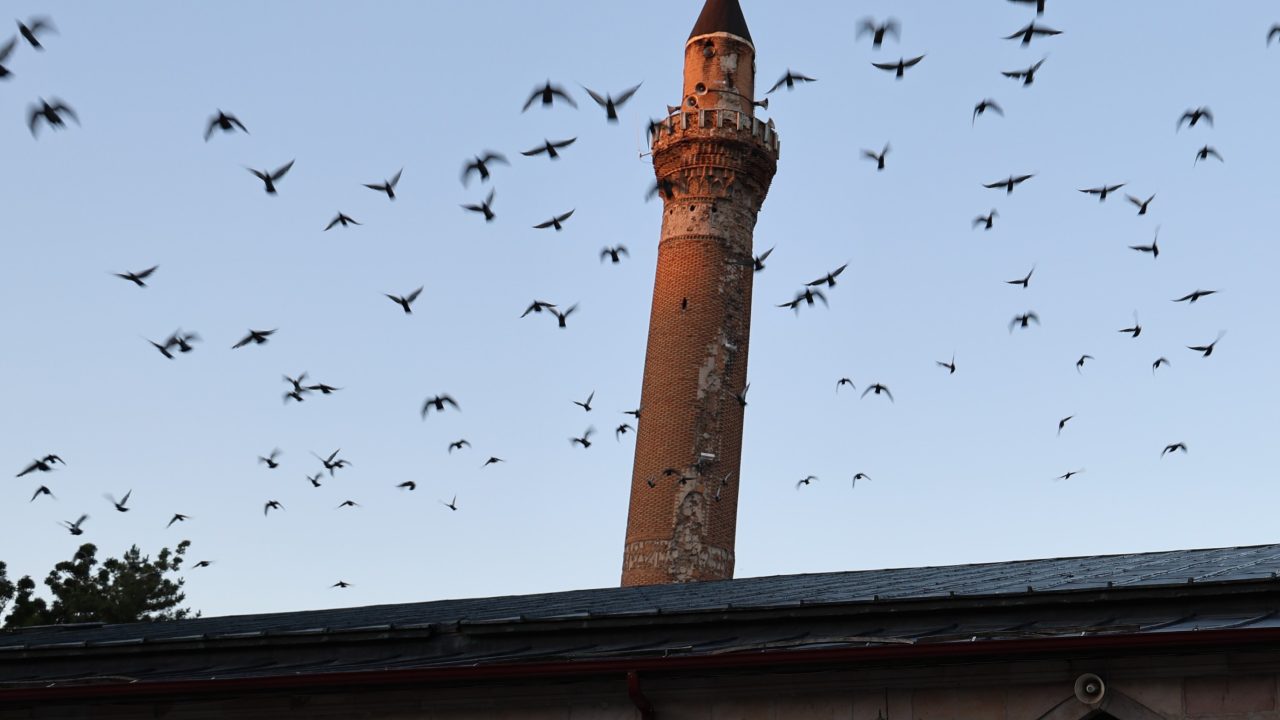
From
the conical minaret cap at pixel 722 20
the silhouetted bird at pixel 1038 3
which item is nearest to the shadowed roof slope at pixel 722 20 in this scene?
the conical minaret cap at pixel 722 20

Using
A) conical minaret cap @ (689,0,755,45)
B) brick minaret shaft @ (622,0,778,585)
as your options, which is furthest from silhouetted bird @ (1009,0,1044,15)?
conical minaret cap @ (689,0,755,45)

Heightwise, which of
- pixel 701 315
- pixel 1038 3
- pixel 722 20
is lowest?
pixel 1038 3

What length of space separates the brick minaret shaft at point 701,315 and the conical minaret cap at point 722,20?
35 mm

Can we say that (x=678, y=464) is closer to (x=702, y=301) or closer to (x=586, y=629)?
(x=702, y=301)

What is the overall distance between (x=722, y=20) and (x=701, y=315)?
26.3 feet

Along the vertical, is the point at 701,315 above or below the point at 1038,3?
above

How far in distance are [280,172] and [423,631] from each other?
6.52m

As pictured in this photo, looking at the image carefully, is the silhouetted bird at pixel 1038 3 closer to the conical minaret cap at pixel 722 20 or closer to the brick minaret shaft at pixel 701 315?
the brick minaret shaft at pixel 701 315

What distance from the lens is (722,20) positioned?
4181 cm

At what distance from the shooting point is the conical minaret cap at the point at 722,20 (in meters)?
41.7

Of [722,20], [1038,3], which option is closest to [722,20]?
[722,20]

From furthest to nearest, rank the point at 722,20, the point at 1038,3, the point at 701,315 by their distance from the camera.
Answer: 1. the point at 722,20
2. the point at 701,315
3. the point at 1038,3

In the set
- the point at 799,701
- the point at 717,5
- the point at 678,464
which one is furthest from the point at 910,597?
the point at 717,5

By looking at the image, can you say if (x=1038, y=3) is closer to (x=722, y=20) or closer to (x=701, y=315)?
(x=701, y=315)
